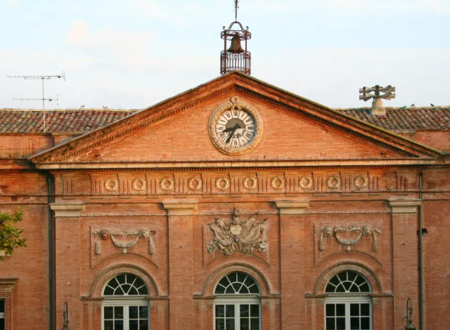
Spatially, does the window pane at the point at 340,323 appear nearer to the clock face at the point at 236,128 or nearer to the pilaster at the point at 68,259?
the clock face at the point at 236,128

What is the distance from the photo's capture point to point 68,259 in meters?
27.1

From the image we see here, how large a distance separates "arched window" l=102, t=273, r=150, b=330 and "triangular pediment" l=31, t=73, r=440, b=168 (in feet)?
11.0

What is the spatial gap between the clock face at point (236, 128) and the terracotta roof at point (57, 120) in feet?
13.3

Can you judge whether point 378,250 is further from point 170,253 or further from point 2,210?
point 2,210

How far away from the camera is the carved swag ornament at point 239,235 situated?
27.1 m

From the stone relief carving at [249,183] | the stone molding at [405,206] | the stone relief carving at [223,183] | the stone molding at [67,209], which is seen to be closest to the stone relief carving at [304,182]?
the stone relief carving at [249,183]

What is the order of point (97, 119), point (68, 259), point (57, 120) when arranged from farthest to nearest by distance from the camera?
point (97, 119) → point (57, 120) → point (68, 259)

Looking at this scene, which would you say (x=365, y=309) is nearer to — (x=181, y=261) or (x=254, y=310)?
(x=254, y=310)

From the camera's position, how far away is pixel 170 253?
27.1 m

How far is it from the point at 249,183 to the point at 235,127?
5.34 feet

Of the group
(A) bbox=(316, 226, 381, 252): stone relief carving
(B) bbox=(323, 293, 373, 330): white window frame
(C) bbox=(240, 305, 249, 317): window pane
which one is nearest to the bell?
(A) bbox=(316, 226, 381, 252): stone relief carving

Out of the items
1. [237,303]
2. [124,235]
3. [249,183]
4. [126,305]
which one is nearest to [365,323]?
[237,303]

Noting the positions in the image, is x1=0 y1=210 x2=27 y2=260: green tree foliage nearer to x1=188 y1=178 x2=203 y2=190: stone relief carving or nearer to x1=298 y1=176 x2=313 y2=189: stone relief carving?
x1=188 y1=178 x2=203 y2=190: stone relief carving

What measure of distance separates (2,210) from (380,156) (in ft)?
35.5
